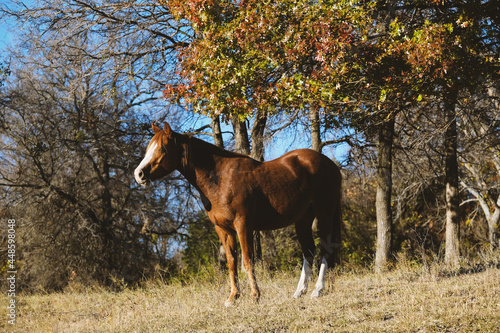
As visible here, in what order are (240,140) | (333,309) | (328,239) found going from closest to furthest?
(333,309)
(328,239)
(240,140)

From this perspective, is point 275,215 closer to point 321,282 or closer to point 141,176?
point 321,282

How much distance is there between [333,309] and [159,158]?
112 inches

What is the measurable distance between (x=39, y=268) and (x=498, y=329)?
12751 mm

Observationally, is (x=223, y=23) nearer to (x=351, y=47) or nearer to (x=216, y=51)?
(x=216, y=51)

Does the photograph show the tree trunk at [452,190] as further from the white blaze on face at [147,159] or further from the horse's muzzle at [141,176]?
the horse's muzzle at [141,176]

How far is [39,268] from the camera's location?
1388cm

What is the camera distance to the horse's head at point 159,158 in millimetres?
6098

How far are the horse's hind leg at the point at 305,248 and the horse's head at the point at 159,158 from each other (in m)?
2.19

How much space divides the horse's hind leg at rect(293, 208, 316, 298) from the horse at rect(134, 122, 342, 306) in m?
0.01

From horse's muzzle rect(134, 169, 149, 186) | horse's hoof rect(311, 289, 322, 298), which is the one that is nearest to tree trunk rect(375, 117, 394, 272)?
horse's hoof rect(311, 289, 322, 298)

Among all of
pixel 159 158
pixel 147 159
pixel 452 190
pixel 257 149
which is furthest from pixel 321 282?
pixel 257 149

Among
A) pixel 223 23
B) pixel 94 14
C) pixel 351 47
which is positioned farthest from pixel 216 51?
pixel 94 14

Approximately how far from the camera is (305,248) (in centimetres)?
689

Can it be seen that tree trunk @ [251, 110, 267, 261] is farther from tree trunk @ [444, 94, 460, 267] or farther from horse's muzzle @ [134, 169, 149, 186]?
horse's muzzle @ [134, 169, 149, 186]
